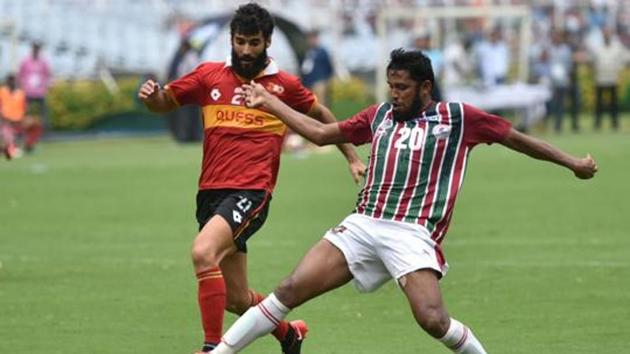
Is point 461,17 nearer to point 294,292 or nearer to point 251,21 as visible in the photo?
point 251,21

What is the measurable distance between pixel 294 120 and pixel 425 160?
76 cm

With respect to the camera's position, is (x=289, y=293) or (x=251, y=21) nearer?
(x=289, y=293)

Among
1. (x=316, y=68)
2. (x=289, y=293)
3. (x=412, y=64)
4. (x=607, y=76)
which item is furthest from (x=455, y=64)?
(x=289, y=293)

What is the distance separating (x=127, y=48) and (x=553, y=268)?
32.9m

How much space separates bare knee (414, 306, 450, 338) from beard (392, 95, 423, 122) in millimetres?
1085

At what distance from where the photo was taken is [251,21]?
33.7 ft

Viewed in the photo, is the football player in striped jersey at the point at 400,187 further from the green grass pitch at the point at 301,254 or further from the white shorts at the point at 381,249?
the green grass pitch at the point at 301,254

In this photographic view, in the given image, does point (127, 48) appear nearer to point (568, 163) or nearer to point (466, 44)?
point (466, 44)

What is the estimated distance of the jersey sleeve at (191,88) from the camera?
35.0 ft

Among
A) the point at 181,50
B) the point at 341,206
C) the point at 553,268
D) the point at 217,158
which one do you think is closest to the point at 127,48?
the point at 181,50

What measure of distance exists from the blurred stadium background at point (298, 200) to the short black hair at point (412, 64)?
230 cm

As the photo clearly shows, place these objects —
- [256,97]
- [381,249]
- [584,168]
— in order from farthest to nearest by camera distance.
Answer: [584,168]
[381,249]
[256,97]

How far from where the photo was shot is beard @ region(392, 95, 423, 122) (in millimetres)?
9312

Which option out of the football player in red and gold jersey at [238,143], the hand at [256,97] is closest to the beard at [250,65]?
the football player in red and gold jersey at [238,143]
